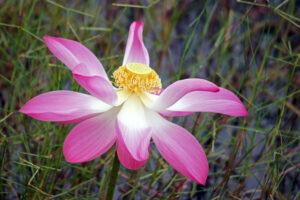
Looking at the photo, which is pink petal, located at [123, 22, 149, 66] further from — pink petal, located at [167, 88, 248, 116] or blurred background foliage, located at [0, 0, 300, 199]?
pink petal, located at [167, 88, 248, 116]

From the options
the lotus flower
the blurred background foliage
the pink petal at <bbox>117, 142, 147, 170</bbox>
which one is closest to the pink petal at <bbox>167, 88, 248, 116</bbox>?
the lotus flower

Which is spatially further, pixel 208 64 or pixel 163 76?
pixel 208 64

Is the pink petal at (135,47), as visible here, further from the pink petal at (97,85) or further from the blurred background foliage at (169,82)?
the pink petal at (97,85)

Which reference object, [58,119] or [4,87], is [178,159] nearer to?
[58,119]

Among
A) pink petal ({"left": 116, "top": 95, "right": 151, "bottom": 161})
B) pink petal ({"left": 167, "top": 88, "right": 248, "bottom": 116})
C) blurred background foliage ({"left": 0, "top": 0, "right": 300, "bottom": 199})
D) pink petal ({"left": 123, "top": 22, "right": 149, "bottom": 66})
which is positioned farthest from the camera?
blurred background foliage ({"left": 0, "top": 0, "right": 300, "bottom": 199})

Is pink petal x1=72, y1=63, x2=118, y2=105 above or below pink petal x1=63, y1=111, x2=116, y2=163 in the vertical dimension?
above

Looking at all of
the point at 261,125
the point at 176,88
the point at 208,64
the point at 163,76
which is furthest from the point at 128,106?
the point at 208,64

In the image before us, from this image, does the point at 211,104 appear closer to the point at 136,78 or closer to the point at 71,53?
the point at 136,78
